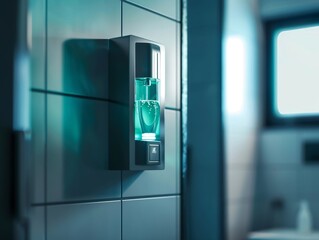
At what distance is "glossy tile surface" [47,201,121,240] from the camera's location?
699 millimetres

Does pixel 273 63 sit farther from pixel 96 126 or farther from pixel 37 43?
pixel 37 43

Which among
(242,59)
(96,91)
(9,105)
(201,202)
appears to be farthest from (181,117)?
(242,59)

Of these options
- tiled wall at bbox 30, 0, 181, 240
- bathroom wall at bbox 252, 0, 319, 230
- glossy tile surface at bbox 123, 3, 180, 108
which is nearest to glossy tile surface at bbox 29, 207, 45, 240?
tiled wall at bbox 30, 0, 181, 240

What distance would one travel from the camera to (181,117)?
38.9 inches

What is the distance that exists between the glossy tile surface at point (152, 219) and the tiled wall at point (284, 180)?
133 centimetres

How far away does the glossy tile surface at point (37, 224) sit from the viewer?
64 cm

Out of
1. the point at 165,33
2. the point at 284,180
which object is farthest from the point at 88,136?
the point at 284,180

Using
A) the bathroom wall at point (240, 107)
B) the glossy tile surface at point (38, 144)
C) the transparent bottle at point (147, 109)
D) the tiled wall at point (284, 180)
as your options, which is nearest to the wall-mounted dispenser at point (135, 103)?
the transparent bottle at point (147, 109)

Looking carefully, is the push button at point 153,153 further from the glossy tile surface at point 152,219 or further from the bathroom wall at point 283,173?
the bathroom wall at point 283,173

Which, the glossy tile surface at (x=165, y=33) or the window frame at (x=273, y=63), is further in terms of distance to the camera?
the window frame at (x=273, y=63)

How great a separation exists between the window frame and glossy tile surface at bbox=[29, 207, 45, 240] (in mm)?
1748

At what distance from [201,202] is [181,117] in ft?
2.61

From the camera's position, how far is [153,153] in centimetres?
88

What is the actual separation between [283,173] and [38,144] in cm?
173
